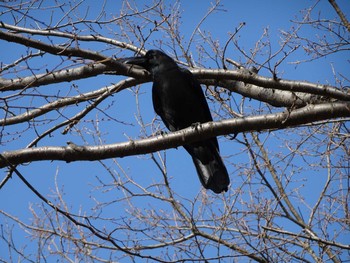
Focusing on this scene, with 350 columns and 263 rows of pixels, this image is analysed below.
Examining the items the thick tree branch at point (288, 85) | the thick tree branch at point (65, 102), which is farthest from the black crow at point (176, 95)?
the thick tree branch at point (288, 85)

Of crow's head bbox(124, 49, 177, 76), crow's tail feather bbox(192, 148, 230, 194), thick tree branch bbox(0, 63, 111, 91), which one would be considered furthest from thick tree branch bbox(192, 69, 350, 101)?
crow's head bbox(124, 49, 177, 76)

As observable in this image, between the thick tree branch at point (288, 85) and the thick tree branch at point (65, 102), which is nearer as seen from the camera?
the thick tree branch at point (288, 85)

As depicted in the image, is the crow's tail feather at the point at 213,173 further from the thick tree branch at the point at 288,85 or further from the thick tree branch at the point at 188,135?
the thick tree branch at the point at 188,135

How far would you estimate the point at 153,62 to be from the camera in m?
5.36

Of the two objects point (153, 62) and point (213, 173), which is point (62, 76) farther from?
point (213, 173)

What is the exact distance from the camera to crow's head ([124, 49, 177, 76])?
529cm

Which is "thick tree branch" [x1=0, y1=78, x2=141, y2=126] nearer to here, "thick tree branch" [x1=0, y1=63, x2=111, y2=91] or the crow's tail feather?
"thick tree branch" [x1=0, y1=63, x2=111, y2=91]

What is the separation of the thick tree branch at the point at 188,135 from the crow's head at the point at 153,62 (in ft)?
6.77

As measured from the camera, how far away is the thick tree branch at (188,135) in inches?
122

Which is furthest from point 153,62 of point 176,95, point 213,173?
point 213,173

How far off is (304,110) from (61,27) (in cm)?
208

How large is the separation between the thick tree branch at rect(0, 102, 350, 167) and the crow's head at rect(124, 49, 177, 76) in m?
2.06

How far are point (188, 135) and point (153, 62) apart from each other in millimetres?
2211

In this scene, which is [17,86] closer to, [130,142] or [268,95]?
[130,142]
